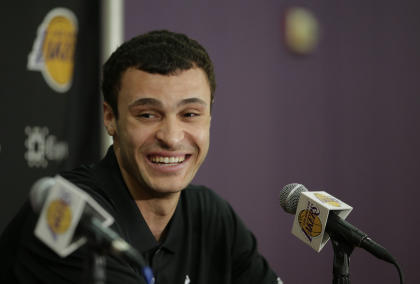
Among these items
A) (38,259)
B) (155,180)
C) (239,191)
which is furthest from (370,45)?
(38,259)

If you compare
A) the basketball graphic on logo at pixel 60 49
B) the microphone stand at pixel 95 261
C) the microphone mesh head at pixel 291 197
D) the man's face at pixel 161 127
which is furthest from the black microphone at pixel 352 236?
the basketball graphic on logo at pixel 60 49

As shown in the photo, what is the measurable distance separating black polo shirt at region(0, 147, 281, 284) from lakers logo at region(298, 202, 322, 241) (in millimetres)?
440

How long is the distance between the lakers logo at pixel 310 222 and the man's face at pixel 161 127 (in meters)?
0.37

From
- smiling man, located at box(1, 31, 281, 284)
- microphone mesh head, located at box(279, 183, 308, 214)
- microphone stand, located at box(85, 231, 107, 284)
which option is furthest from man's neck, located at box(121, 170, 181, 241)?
microphone stand, located at box(85, 231, 107, 284)

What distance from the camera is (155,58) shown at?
1521 mm

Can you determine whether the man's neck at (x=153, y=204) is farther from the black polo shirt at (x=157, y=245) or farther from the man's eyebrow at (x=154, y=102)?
the man's eyebrow at (x=154, y=102)

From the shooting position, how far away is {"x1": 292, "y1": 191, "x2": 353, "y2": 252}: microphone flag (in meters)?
1.30

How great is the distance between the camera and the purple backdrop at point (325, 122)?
10.4ft

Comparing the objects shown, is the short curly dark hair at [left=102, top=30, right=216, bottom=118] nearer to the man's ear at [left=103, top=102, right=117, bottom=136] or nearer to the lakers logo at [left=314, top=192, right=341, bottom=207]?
the man's ear at [left=103, top=102, right=117, bottom=136]

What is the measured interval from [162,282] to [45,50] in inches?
58.4

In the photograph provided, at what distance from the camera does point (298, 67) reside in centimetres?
327

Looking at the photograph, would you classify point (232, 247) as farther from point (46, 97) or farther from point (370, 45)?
point (370, 45)

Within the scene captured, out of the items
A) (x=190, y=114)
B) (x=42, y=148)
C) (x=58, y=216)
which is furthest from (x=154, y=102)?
(x=42, y=148)

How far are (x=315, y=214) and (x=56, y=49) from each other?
5.89 ft
